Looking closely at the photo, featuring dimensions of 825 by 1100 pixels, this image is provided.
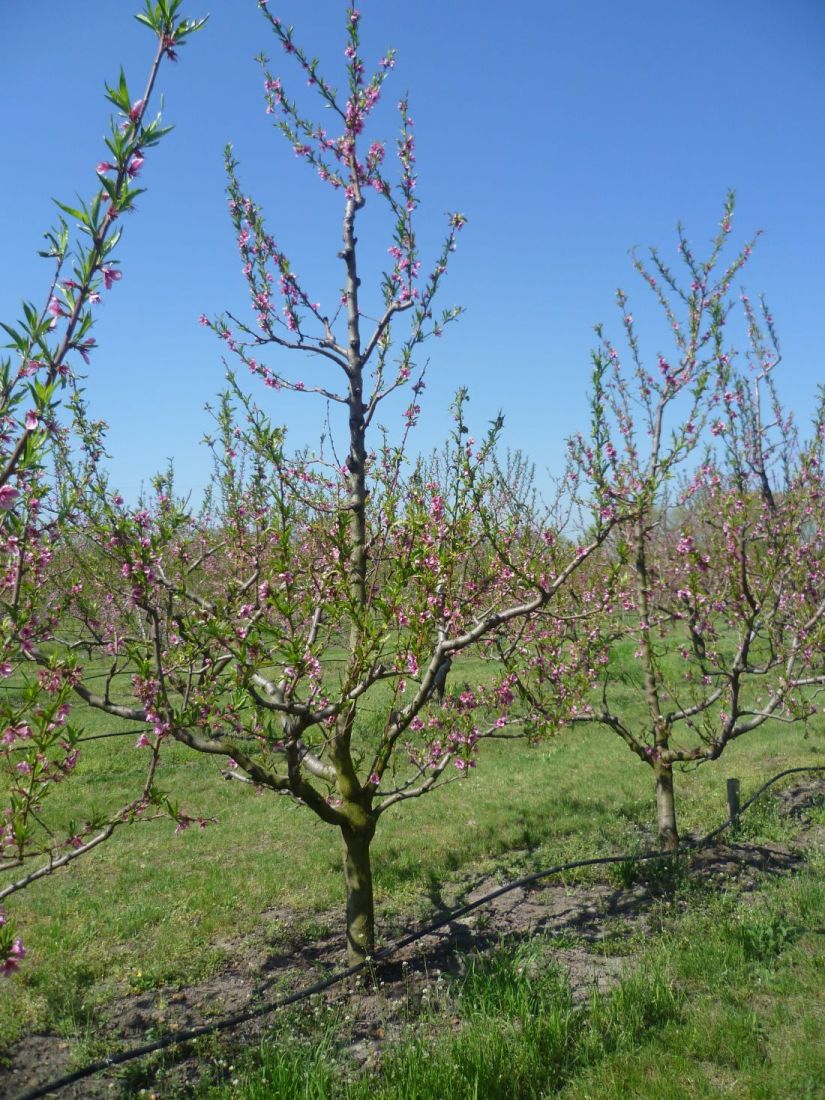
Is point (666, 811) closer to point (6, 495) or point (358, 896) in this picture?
point (358, 896)

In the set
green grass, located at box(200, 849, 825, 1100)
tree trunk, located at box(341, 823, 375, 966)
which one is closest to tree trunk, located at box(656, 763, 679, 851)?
green grass, located at box(200, 849, 825, 1100)

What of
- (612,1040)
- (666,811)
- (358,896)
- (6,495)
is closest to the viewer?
(6,495)

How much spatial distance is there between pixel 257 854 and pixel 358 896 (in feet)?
9.43

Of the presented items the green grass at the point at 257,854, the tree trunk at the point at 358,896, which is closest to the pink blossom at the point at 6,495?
the tree trunk at the point at 358,896

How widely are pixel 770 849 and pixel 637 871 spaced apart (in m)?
1.49

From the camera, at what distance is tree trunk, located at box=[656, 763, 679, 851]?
688cm

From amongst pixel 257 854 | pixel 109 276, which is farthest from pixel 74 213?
pixel 257 854

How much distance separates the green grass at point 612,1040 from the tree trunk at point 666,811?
211cm

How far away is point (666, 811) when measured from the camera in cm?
694

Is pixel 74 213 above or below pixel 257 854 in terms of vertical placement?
above

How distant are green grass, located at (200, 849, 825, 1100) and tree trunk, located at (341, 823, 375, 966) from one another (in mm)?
766

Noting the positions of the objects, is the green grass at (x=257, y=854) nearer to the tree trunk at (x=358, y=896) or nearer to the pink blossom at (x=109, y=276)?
the tree trunk at (x=358, y=896)

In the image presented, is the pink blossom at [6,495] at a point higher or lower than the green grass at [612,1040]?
higher

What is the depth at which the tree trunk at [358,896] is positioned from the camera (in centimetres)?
496
